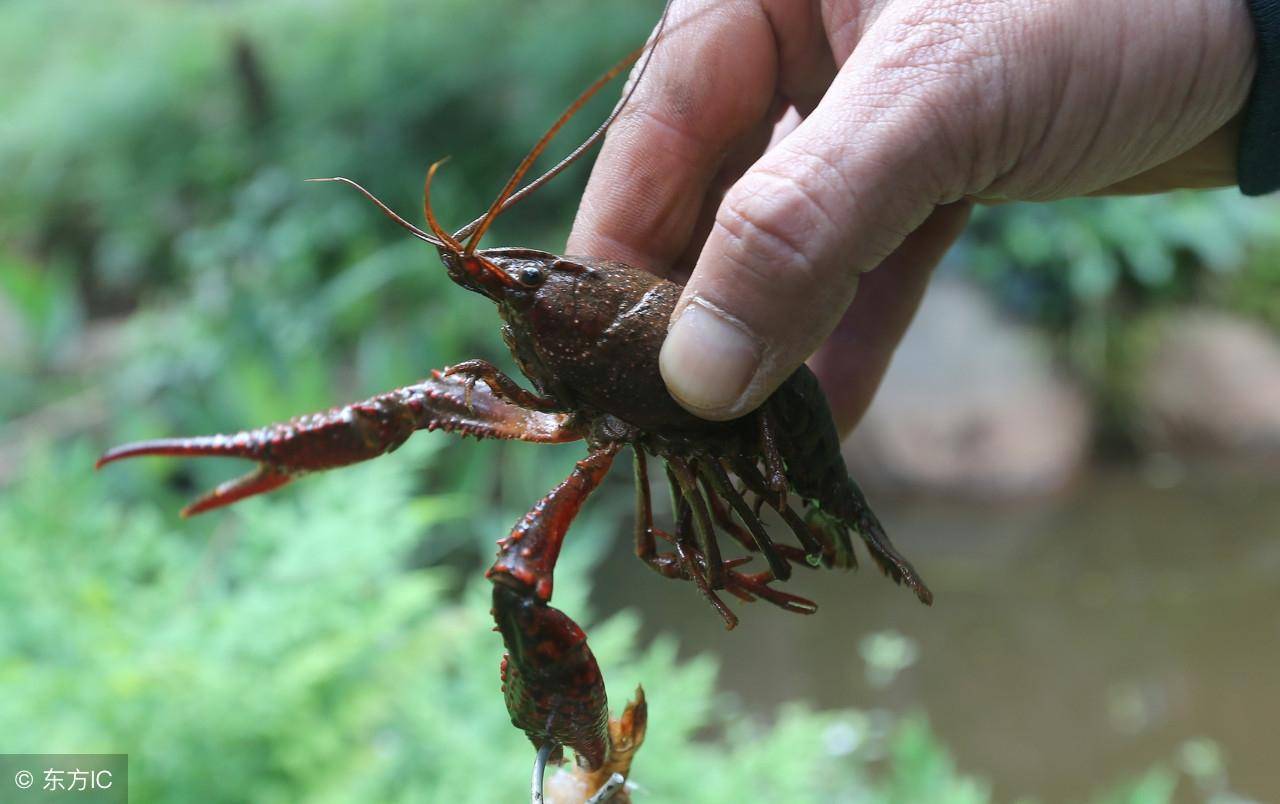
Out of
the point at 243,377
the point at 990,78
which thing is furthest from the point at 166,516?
the point at 990,78

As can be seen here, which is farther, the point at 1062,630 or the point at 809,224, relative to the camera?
the point at 1062,630

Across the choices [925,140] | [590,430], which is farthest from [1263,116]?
[590,430]

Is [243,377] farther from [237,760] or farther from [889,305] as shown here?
[889,305]

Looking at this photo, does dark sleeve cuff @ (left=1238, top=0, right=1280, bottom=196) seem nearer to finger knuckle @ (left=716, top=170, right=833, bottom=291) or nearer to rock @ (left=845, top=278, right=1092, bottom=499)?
finger knuckle @ (left=716, top=170, right=833, bottom=291)

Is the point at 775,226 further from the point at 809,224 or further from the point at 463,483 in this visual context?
the point at 463,483

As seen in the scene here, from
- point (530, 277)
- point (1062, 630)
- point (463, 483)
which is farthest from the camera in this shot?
point (1062, 630)

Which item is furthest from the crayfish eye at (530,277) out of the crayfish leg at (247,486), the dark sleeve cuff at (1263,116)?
the dark sleeve cuff at (1263,116)

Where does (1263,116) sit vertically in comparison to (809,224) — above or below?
above
